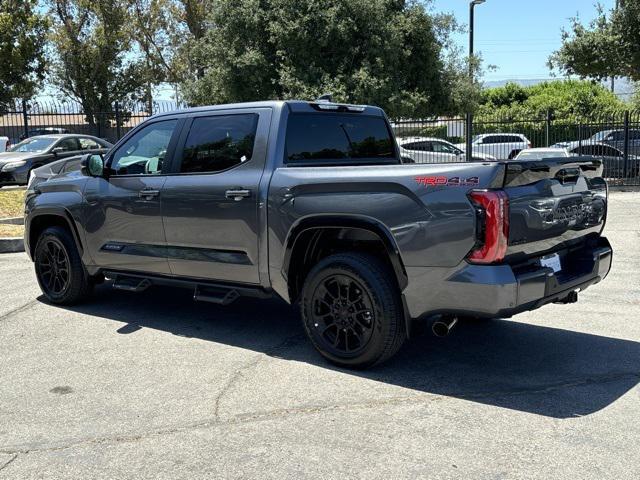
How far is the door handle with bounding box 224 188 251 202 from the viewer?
16.6ft

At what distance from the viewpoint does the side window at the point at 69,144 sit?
59.2 ft

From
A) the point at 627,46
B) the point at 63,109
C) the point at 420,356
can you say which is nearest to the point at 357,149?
the point at 420,356

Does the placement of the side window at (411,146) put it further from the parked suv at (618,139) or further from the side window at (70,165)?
the side window at (70,165)

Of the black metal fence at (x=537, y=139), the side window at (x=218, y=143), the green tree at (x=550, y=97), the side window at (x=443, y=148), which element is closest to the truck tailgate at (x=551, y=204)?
the side window at (x=218, y=143)

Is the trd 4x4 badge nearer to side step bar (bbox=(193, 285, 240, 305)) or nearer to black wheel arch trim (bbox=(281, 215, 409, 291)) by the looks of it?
black wheel arch trim (bbox=(281, 215, 409, 291))

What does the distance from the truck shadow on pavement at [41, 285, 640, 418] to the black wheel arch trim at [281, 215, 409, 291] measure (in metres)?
0.63

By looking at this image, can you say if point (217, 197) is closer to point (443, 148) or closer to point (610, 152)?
point (443, 148)

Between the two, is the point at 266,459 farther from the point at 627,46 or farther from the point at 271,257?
the point at 627,46

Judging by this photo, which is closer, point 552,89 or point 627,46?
point 627,46

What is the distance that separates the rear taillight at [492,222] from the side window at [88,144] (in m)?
16.5

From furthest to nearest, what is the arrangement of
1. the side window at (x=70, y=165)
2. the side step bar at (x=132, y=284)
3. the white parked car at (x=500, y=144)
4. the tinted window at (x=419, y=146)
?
the white parked car at (x=500, y=144) < the tinted window at (x=419, y=146) < the side window at (x=70, y=165) < the side step bar at (x=132, y=284)

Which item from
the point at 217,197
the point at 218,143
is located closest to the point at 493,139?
the point at 218,143

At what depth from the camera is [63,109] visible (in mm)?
22328

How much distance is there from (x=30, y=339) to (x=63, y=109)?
1846cm
